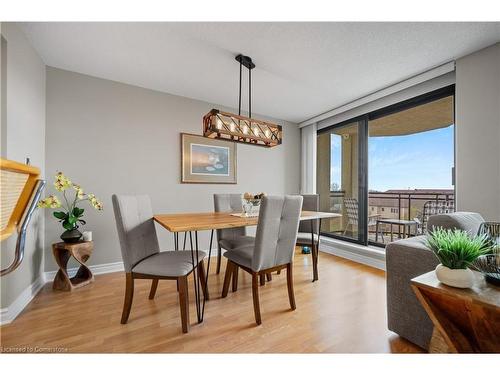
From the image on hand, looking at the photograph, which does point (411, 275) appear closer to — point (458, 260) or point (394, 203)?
point (458, 260)

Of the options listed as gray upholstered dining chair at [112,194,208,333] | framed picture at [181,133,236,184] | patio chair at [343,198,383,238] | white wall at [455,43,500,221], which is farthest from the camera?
patio chair at [343,198,383,238]

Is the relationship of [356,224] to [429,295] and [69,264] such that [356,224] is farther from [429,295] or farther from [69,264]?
[69,264]

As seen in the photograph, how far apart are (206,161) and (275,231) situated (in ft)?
6.24

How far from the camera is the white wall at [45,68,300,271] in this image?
234 centimetres

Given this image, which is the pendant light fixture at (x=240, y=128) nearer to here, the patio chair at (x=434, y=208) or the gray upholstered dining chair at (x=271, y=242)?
the gray upholstered dining chair at (x=271, y=242)

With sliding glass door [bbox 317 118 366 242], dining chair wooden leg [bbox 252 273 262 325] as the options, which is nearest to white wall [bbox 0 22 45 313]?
dining chair wooden leg [bbox 252 273 262 325]

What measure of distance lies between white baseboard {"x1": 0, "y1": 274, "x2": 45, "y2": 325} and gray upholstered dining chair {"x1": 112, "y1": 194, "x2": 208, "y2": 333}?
859 mm

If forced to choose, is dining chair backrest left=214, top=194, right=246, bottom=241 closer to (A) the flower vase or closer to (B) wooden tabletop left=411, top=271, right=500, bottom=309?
(A) the flower vase

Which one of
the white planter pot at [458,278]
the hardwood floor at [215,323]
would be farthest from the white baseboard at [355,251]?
the white planter pot at [458,278]

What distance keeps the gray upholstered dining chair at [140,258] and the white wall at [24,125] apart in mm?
881

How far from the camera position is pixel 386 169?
3.61 meters

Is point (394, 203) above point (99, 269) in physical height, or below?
above

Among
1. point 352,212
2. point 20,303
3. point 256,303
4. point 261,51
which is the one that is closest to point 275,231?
point 256,303
